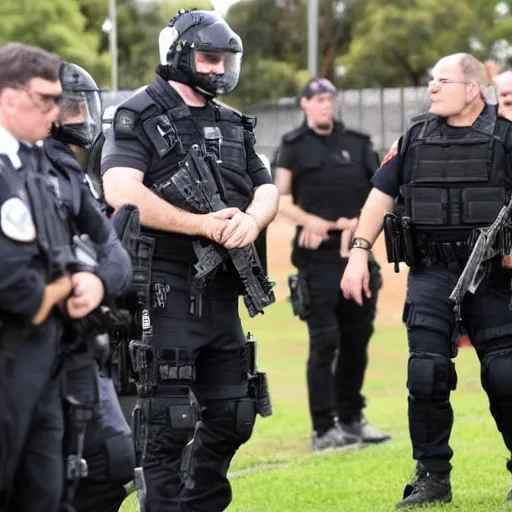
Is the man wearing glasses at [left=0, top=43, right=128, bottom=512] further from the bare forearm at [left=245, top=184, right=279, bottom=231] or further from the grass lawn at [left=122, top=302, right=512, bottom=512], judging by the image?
the grass lawn at [left=122, top=302, right=512, bottom=512]

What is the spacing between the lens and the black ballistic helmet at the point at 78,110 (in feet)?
19.9

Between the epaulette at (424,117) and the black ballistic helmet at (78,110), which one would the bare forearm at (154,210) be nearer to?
the black ballistic helmet at (78,110)

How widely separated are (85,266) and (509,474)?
14.6 feet

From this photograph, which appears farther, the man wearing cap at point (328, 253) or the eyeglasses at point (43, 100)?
the man wearing cap at point (328, 253)

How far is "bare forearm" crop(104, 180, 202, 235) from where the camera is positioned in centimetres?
658

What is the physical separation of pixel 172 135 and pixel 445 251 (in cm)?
162

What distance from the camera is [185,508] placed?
6.76 metres

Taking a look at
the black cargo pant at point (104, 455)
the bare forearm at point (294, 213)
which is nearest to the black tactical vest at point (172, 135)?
the black cargo pant at point (104, 455)

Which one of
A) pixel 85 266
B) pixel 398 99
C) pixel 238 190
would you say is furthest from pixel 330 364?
pixel 398 99

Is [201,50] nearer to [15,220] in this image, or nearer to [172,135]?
[172,135]

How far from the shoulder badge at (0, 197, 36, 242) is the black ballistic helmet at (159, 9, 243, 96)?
7.02 feet

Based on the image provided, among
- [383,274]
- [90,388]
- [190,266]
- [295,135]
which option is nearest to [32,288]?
[90,388]

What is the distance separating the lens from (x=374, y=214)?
7.87m

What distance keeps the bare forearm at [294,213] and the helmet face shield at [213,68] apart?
367 centimetres
